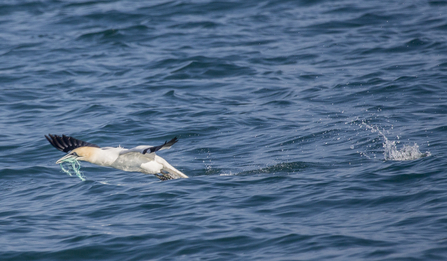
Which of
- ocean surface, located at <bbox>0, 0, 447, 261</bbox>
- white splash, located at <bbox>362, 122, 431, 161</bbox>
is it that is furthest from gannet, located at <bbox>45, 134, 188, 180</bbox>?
white splash, located at <bbox>362, 122, 431, 161</bbox>

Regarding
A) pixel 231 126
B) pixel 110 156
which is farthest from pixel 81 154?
pixel 231 126

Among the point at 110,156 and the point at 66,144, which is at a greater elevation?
the point at 66,144

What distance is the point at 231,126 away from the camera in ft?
44.7

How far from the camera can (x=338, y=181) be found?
9.75m

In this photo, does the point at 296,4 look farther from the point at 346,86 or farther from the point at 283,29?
the point at 346,86

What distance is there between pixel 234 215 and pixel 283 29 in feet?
46.1

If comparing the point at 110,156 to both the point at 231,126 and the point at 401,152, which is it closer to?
the point at 231,126

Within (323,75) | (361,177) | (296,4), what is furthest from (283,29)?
(361,177)

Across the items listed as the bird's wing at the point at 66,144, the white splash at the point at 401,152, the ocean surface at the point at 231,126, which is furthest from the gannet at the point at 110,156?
the white splash at the point at 401,152

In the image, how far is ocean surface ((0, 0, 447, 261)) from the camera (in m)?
8.16

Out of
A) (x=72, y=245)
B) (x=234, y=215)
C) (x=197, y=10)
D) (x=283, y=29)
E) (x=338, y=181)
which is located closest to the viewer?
(x=72, y=245)

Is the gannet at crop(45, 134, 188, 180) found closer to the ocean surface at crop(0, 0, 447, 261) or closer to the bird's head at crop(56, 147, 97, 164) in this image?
the bird's head at crop(56, 147, 97, 164)

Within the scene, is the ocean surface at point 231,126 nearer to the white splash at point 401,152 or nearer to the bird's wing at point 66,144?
the white splash at point 401,152

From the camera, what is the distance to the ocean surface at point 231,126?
8.16 metres
